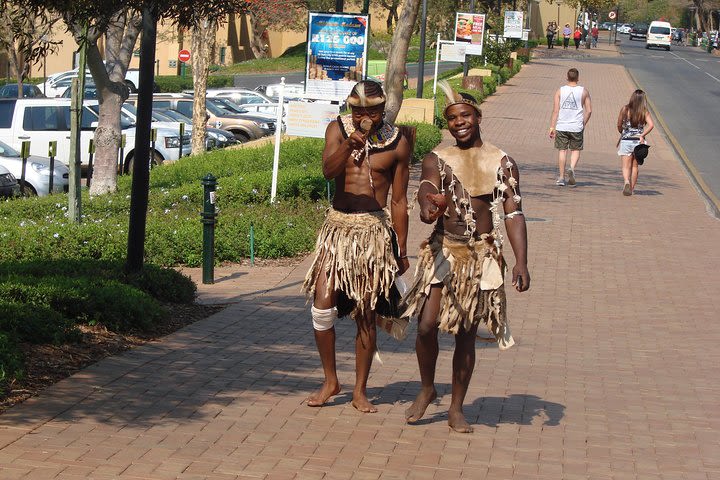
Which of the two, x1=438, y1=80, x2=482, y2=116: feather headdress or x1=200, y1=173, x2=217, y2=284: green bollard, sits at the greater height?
→ x1=438, y1=80, x2=482, y2=116: feather headdress

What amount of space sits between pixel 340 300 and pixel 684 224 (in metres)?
10.1

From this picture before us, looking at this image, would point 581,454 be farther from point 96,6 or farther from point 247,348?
point 96,6

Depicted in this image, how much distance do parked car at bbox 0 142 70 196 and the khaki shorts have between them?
8404mm

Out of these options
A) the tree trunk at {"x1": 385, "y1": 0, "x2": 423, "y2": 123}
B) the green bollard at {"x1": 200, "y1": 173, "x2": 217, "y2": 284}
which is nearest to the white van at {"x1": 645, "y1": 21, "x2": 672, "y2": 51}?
the tree trunk at {"x1": 385, "y1": 0, "x2": 423, "y2": 123}

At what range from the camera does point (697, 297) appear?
11.1 metres

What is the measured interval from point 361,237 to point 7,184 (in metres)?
13.3

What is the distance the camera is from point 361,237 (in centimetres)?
650

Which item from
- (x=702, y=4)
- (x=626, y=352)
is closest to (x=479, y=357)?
(x=626, y=352)

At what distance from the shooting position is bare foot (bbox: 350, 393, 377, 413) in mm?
6570

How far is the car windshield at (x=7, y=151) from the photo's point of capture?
19.7m

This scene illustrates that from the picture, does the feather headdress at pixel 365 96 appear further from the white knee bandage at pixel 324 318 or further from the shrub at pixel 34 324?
the shrub at pixel 34 324

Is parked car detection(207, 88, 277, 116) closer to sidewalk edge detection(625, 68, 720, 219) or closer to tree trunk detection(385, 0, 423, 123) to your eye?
sidewalk edge detection(625, 68, 720, 219)

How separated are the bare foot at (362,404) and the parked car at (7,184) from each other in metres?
13.0

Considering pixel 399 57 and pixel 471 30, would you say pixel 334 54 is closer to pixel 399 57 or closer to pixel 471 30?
pixel 399 57
